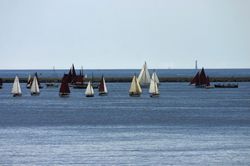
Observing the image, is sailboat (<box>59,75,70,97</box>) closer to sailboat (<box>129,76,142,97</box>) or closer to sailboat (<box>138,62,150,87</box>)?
sailboat (<box>129,76,142,97</box>)

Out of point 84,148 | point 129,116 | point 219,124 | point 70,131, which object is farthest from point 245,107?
point 84,148

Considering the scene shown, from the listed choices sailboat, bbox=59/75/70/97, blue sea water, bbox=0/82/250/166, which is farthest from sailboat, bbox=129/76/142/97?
blue sea water, bbox=0/82/250/166

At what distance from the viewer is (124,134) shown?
91375 mm

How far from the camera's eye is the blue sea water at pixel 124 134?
71000mm

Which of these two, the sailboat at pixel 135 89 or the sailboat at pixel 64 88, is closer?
the sailboat at pixel 64 88

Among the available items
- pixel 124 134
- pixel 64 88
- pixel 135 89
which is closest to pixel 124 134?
pixel 124 134

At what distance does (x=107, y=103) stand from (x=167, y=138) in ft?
234

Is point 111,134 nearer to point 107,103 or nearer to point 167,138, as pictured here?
point 167,138

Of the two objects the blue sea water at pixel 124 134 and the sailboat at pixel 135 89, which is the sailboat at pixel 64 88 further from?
the blue sea water at pixel 124 134

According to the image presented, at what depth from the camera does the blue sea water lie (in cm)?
7100

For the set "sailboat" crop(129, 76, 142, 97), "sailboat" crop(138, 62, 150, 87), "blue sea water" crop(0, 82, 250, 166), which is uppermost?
"sailboat" crop(138, 62, 150, 87)

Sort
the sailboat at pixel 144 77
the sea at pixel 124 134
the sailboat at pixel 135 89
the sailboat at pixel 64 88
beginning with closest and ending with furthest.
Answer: the sea at pixel 124 134 → the sailboat at pixel 64 88 → the sailboat at pixel 135 89 → the sailboat at pixel 144 77

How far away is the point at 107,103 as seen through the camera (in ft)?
518

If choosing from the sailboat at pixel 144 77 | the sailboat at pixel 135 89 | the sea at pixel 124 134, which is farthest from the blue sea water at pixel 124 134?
the sailboat at pixel 144 77
